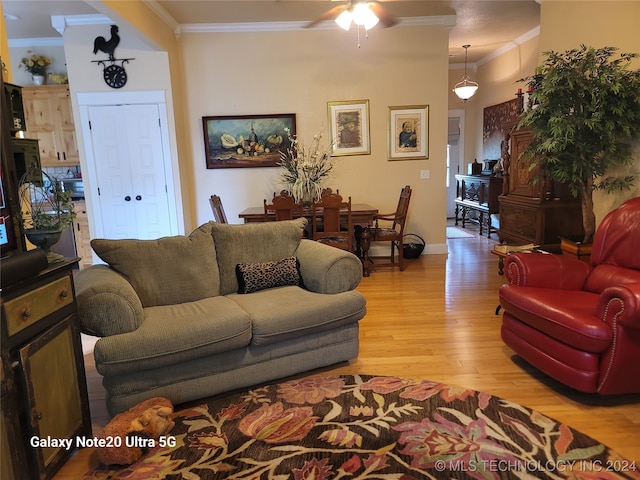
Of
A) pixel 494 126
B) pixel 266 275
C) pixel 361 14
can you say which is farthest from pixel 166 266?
pixel 494 126

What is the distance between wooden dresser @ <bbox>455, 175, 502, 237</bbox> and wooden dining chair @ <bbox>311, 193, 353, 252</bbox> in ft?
11.0

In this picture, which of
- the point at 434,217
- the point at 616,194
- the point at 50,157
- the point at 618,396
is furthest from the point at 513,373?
the point at 50,157

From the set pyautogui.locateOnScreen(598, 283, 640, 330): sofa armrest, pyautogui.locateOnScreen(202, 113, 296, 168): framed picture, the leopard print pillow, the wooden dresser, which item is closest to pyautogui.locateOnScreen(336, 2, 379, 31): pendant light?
pyautogui.locateOnScreen(202, 113, 296, 168): framed picture

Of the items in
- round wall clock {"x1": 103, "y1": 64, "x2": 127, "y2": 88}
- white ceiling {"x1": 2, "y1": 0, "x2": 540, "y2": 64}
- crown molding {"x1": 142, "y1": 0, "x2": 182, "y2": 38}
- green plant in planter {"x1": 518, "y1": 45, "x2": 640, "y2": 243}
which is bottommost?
green plant in planter {"x1": 518, "y1": 45, "x2": 640, "y2": 243}

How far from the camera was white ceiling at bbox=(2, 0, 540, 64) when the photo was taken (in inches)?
182

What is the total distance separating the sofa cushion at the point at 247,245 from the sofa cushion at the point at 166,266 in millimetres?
69

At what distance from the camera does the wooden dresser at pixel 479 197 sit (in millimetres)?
6941

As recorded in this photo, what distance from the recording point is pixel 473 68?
8.57 meters

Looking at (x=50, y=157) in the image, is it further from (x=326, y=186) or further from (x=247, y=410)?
(x=247, y=410)

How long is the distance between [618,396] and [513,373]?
1.80ft

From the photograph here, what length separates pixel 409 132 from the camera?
18.6 ft

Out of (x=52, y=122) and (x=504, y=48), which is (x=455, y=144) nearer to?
(x=504, y=48)

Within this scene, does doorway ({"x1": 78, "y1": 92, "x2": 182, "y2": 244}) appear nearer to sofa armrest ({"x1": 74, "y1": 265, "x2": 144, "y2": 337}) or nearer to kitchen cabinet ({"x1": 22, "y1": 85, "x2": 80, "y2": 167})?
kitchen cabinet ({"x1": 22, "y1": 85, "x2": 80, "y2": 167})

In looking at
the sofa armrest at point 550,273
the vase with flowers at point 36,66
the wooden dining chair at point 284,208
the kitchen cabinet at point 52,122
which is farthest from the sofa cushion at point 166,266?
the vase with flowers at point 36,66
